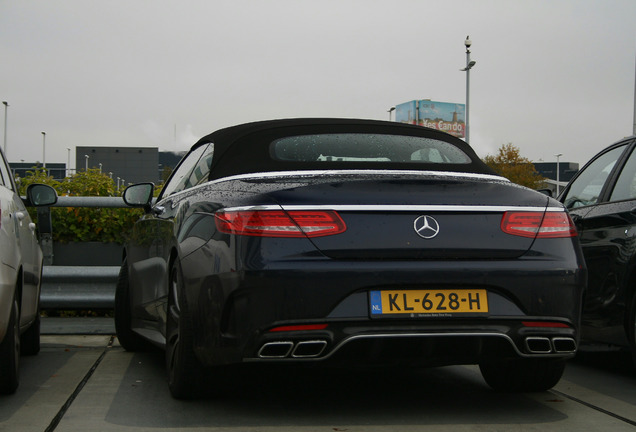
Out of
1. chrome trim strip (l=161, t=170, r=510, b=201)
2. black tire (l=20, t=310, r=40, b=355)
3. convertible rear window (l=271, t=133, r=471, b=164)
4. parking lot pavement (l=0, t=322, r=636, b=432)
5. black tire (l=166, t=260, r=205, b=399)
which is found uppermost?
convertible rear window (l=271, t=133, r=471, b=164)

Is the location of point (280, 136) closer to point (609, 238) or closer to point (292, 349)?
point (292, 349)

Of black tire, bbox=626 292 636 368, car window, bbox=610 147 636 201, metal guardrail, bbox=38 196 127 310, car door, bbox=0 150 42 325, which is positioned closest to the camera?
car door, bbox=0 150 42 325

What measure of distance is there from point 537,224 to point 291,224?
120 centimetres

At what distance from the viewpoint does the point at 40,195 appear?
696 centimetres

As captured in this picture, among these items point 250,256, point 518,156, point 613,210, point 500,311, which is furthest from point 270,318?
point 518,156

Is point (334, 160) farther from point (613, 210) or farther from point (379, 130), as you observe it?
point (613, 210)

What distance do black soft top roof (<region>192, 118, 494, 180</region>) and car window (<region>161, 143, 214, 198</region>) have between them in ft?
0.28

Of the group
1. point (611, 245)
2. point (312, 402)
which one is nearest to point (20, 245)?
point (312, 402)

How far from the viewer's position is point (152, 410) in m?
4.97

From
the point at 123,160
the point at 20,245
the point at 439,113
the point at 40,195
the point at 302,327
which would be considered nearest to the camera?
the point at 302,327

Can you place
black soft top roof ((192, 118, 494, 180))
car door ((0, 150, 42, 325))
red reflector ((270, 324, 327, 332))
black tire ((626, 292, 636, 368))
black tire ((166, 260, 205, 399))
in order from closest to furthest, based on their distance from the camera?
red reflector ((270, 324, 327, 332)) < black tire ((166, 260, 205, 399)) < car door ((0, 150, 42, 325)) < black soft top roof ((192, 118, 494, 180)) < black tire ((626, 292, 636, 368))

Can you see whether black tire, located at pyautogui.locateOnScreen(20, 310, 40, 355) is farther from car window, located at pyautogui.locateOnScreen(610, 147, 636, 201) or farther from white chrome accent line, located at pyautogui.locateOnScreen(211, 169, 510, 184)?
car window, located at pyautogui.locateOnScreen(610, 147, 636, 201)

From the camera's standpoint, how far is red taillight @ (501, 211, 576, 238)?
4.66m

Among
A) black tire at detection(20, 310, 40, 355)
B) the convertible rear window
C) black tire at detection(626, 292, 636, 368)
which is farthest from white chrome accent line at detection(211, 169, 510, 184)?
black tire at detection(20, 310, 40, 355)
